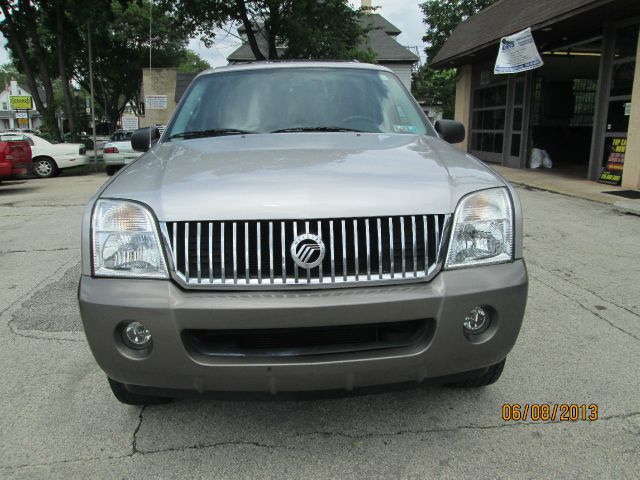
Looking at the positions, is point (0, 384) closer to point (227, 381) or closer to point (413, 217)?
point (227, 381)

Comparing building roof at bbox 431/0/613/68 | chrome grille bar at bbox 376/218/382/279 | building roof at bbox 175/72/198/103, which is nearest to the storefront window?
building roof at bbox 431/0/613/68

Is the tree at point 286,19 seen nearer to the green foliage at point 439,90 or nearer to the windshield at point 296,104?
the green foliage at point 439,90

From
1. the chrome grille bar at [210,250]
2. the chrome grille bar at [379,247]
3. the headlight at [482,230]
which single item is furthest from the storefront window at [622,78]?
the chrome grille bar at [210,250]

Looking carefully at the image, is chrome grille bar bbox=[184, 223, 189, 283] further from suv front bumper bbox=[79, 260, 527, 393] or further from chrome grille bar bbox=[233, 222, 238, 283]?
chrome grille bar bbox=[233, 222, 238, 283]

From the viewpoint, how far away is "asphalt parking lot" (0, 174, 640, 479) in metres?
2.22

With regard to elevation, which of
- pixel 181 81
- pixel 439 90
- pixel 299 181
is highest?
pixel 181 81

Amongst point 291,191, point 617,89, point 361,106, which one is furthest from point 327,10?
point 291,191

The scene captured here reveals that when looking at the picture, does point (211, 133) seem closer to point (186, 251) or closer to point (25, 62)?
point (186, 251)

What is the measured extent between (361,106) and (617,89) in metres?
9.97

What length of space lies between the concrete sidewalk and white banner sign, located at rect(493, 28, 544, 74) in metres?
2.62

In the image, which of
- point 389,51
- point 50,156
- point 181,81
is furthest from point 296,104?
point 389,51

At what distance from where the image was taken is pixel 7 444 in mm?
2406

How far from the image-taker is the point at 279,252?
203cm

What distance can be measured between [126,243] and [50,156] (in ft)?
55.2
